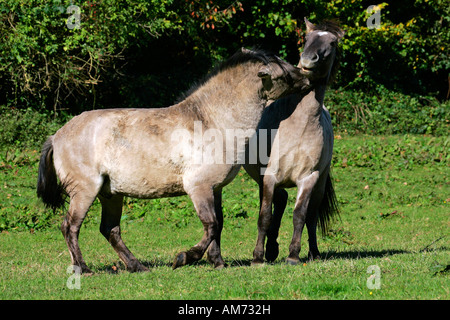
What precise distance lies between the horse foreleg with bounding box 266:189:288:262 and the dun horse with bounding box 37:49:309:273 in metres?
1.24

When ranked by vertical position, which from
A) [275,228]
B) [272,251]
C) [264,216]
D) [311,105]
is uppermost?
[311,105]

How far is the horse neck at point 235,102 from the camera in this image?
7.11 metres

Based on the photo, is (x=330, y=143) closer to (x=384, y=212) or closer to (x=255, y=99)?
(x=255, y=99)

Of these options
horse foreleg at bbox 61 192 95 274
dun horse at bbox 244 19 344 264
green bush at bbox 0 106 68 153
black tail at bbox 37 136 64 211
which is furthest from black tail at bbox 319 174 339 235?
green bush at bbox 0 106 68 153

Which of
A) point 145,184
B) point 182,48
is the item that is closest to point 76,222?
point 145,184

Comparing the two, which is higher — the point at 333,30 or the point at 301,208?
the point at 333,30

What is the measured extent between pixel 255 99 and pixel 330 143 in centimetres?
154

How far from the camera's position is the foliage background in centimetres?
1684

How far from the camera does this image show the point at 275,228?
8.20m

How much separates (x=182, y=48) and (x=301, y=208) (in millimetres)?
14535

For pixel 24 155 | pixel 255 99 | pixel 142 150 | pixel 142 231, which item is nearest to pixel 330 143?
A: pixel 255 99

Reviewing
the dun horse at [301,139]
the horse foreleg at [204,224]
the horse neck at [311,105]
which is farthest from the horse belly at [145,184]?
the horse neck at [311,105]

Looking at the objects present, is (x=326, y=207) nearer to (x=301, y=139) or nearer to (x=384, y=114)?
(x=301, y=139)

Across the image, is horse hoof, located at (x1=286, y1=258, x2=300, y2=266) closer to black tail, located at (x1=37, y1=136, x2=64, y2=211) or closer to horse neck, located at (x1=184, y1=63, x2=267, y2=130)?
horse neck, located at (x1=184, y1=63, x2=267, y2=130)
